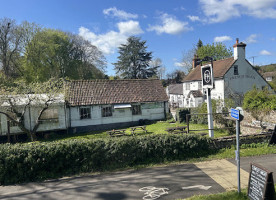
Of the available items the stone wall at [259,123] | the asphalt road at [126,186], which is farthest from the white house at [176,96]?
the asphalt road at [126,186]

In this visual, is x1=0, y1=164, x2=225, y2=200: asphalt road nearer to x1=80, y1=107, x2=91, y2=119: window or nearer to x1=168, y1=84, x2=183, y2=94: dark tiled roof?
x1=80, y1=107, x2=91, y2=119: window

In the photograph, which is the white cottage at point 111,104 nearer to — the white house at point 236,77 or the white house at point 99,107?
the white house at point 99,107

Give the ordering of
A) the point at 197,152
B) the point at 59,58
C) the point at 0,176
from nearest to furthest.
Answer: the point at 0,176
the point at 197,152
the point at 59,58

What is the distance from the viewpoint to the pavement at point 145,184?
21.0 ft

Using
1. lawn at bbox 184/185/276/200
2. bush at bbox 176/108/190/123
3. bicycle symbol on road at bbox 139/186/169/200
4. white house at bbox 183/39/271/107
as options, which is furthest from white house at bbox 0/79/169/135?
lawn at bbox 184/185/276/200

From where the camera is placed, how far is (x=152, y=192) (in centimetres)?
643

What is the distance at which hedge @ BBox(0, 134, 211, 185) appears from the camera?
8062 millimetres

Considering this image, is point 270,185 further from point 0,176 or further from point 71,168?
point 0,176

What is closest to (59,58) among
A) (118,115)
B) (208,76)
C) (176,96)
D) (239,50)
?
(118,115)

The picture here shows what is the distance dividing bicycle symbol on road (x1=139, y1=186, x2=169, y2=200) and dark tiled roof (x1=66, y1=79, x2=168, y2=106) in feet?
50.1

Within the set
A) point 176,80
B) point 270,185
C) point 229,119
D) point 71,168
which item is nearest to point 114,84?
point 229,119

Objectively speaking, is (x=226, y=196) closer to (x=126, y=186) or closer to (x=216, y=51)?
(x=126, y=186)

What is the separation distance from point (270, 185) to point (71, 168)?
24.7 ft

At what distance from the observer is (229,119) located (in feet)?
47.7
